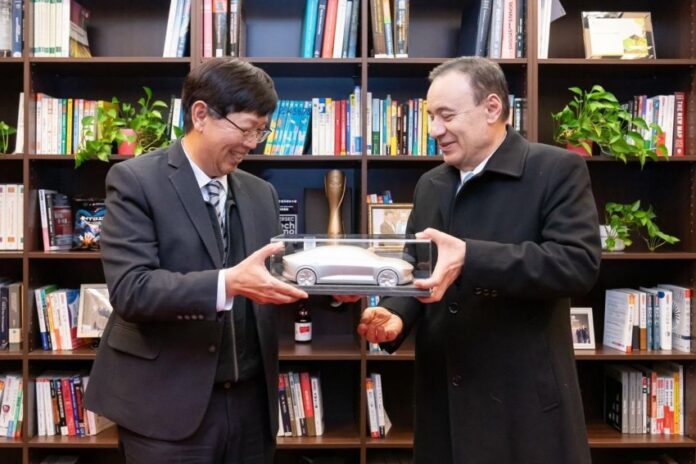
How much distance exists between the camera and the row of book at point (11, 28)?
2633 mm

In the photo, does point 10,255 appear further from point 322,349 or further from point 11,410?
point 322,349

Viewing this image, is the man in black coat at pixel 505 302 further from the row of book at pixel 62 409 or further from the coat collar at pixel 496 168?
the row of book at pixel 62 409

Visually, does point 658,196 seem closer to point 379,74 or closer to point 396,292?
point 379,74

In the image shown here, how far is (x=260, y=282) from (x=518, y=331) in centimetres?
63

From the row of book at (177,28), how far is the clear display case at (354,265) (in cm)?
170

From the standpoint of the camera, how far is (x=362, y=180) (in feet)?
8.66

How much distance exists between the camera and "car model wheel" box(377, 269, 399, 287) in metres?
1.22

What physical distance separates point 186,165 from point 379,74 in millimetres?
1594

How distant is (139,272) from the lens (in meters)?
1.35

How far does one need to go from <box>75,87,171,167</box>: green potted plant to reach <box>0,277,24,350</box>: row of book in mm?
634

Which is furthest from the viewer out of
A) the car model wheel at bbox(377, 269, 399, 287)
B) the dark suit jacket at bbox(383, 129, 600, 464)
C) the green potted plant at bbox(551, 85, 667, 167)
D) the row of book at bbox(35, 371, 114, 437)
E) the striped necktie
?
the row of book at bbox(35, 371, 114, 437)

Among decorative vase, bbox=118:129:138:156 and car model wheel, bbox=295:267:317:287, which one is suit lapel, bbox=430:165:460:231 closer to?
car model wheel, bbox=295:267:317:287

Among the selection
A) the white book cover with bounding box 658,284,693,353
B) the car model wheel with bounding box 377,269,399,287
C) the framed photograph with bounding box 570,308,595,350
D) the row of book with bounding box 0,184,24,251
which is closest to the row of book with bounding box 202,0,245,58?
the row of book with bounding box 0,184,24,251

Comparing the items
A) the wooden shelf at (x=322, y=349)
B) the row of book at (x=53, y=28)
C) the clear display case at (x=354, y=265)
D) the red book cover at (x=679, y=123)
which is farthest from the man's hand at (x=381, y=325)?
the row of book at (x=53, y=28)
